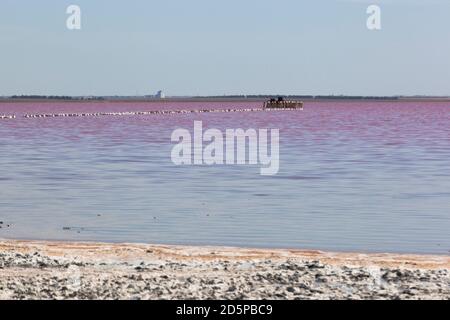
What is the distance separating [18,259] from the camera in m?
15.9

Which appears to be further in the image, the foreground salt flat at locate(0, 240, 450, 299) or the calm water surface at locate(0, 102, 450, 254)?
the calm water surface at locate(0, 102, 450, 254)

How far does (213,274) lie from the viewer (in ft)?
48.1

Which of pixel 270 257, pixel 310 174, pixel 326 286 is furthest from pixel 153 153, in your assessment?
pixel 326 286

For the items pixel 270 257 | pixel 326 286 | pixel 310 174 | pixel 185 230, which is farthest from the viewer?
pixel 310 174

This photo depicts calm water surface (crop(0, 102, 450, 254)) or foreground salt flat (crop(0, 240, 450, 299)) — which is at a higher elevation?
foreground salt flat (crop(0, 240, 450, 299))

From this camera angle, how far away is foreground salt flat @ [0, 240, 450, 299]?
1305 centimetres

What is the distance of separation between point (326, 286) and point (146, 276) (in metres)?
2.58

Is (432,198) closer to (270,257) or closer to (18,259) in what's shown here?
(270,257)

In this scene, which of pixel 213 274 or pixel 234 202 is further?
pixel 234 202

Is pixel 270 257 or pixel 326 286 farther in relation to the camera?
pixel 270 257

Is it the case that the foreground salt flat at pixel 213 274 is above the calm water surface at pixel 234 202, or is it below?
above

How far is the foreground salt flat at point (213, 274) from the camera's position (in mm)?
13047
